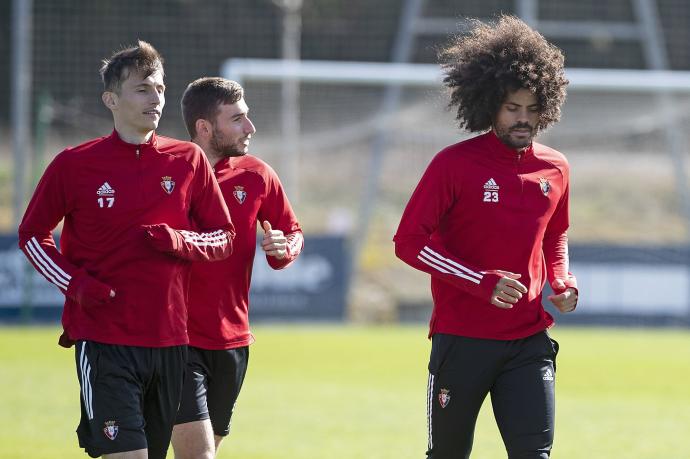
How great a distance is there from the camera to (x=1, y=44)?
1204 inches

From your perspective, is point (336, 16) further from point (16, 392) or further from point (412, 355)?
point (16, 392)

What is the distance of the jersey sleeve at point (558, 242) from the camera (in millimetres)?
6262

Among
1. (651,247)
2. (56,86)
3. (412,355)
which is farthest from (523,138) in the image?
(56,86)

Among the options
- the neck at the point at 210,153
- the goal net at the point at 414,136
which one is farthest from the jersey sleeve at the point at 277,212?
the goal net at the point at 414,136

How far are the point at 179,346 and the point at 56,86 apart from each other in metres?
24.3

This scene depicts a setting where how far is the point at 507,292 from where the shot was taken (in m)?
5.65

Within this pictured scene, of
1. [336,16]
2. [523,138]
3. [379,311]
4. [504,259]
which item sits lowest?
[379,311]

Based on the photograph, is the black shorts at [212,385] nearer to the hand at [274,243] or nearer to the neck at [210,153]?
the hand at [274,243]

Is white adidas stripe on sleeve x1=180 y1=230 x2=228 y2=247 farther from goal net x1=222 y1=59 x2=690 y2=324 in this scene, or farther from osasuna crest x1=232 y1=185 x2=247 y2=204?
goal net x1=222 y1=59 x2=690 y2=324

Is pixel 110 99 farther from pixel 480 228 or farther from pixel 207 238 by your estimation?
pixel 480 228

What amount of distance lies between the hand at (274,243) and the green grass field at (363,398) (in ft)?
10.3

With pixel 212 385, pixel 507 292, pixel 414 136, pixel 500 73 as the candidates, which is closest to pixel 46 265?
pixel 212 385

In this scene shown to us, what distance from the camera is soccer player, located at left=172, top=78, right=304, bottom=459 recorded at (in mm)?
6320

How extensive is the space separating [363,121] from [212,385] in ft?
54.0
